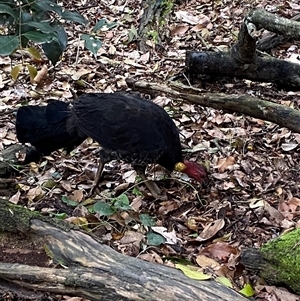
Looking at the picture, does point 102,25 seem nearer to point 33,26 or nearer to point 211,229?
point 33,26

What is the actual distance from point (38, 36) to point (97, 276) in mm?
1087

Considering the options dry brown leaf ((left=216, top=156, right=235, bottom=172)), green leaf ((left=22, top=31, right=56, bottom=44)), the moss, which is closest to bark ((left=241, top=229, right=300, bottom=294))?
the moss

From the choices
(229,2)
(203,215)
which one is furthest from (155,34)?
(203,215)

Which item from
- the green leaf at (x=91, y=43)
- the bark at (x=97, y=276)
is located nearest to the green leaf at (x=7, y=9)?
the green leaf at (x=91, y=43)

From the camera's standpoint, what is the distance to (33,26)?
2.21m

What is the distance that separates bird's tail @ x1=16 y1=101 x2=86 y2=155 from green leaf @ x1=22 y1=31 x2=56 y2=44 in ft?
6.82

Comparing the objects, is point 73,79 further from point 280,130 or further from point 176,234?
point 176,234

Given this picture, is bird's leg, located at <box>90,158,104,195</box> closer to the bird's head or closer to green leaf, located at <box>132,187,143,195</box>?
green leaf, located at <box>132,187,143,195</box>

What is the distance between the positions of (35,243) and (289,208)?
1.94 meters

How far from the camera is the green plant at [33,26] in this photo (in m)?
2.14

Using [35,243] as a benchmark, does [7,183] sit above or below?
below

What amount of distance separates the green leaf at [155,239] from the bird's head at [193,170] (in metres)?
0.85

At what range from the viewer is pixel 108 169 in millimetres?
4789

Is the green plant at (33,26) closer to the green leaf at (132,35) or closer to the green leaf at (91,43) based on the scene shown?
the green leaf at (91,43)
